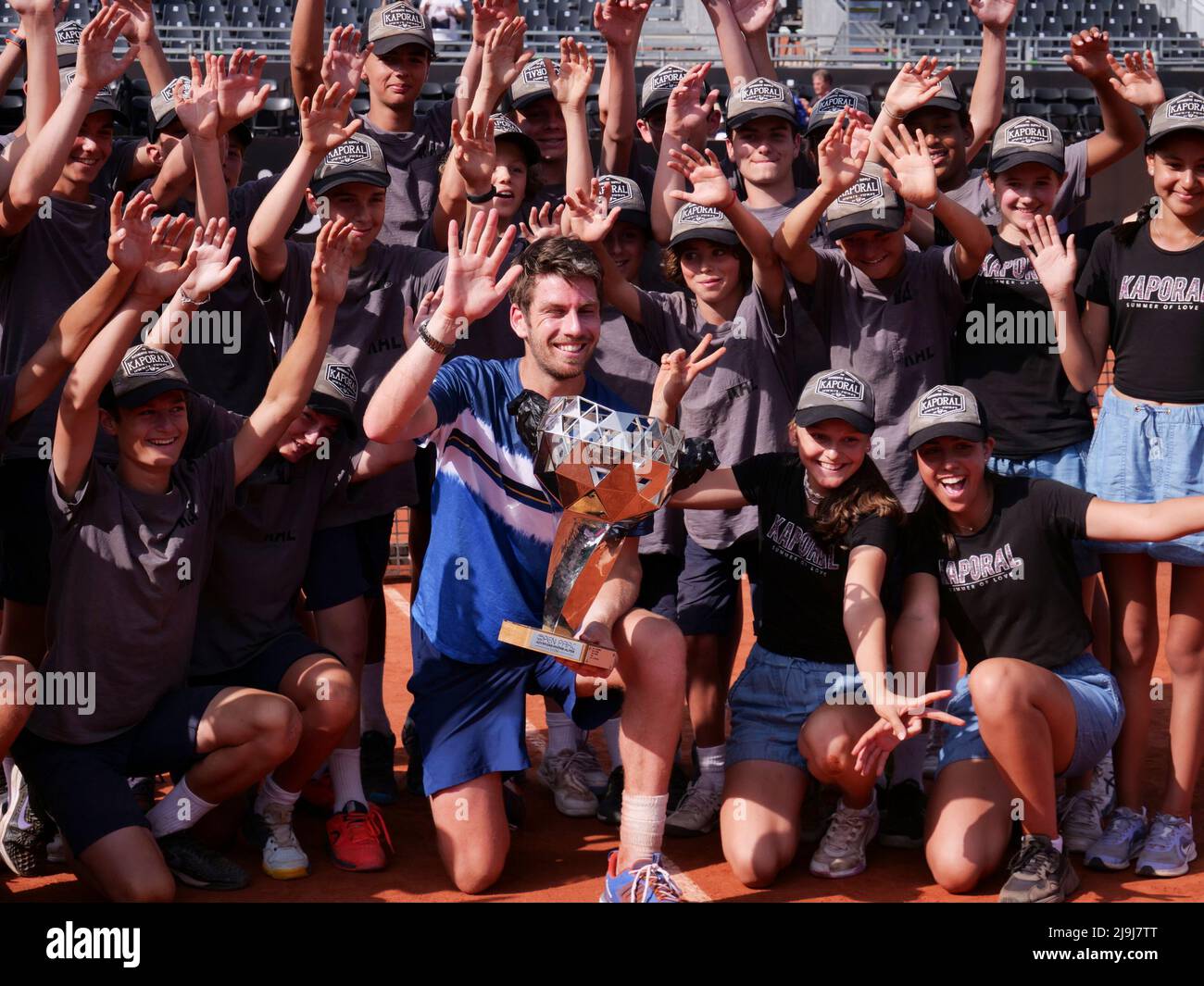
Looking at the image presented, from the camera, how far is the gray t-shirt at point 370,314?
5.43 metres

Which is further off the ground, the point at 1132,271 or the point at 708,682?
the point at 1132,271

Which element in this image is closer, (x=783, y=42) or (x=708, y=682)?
(x=708, y=682)

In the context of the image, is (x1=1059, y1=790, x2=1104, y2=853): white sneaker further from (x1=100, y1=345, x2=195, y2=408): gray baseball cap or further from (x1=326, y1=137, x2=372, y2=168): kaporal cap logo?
(x1=326, y1=137, x2=372, y2=168): kaporal cap logo

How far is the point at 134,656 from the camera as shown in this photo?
463 cm

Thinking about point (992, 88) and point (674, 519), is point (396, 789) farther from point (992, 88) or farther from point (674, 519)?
point (992, 88)

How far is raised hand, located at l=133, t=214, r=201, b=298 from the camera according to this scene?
460cm

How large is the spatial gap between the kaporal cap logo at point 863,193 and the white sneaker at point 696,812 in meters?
2.20

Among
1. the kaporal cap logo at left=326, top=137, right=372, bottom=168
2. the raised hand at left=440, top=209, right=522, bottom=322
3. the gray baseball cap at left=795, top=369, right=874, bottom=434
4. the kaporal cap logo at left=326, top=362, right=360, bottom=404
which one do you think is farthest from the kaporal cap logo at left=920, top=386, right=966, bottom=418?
the kaporal cap logo at left=326, top=137, right=372, bottom=168

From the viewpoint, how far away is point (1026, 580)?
15.9 feet

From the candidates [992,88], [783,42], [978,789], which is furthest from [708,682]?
[783,42]

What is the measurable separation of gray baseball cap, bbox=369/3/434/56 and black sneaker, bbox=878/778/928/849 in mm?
3637

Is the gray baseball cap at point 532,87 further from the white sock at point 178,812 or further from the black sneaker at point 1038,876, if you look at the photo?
the black sneaker at point 1038,876

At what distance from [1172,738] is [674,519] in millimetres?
1916

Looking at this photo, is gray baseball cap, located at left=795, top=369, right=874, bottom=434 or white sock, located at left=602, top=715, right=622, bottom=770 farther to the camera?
white sock, located at left=602, top=715, right=622, bottom=770
